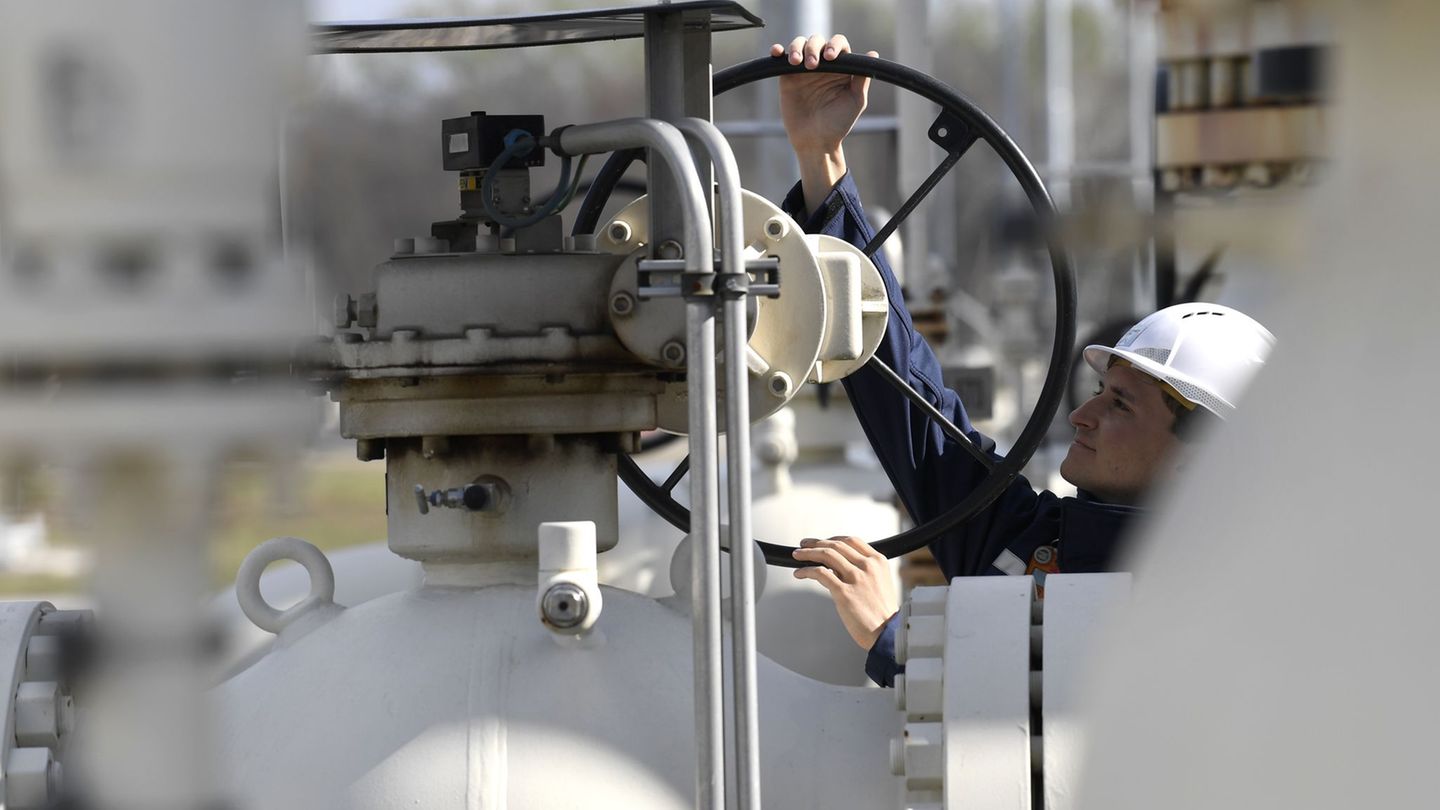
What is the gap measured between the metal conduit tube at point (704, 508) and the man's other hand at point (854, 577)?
78 centimetres

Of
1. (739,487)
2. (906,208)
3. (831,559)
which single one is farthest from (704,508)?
(906,208)

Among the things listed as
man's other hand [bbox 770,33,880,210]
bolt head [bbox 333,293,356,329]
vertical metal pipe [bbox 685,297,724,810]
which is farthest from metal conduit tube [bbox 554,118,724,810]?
man's other hand [bbox 770,33,880,210]

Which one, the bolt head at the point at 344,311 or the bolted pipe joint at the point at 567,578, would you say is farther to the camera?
the bolt head at the point at 344,311

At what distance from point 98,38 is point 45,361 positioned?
0.16m

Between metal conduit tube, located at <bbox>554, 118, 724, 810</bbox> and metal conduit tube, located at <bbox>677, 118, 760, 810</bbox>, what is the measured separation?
0.02 meters

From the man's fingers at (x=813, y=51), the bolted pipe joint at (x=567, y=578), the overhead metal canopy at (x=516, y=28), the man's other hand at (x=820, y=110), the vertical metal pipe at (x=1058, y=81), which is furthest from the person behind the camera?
the vertical metal pipe at (x=1058, y=81)

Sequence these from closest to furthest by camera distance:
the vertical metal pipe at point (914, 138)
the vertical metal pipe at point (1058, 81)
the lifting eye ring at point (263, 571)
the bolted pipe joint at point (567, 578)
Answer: the bolted pipe joint at point (567, 578) < the lifting eye ring at point (263, 571) < the vertical metal pipe at point (914, 138) < the vertical metal pipe at point (1058, 81)

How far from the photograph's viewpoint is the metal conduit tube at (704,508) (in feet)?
5.80

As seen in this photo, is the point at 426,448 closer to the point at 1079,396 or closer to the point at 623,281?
the point at 623,281

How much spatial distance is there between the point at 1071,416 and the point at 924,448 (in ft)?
0.81

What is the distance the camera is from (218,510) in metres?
0.90

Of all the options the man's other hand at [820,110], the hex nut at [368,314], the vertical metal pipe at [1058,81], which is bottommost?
the hex nut at [368,314]

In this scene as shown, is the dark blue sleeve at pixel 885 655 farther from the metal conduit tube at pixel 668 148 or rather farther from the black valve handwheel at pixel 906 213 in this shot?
the metal conduit tube at pixel 668 148

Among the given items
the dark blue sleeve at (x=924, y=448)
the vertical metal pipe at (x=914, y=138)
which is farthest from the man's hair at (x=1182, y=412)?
the vertical metal pipe at (x=914, y=138)
